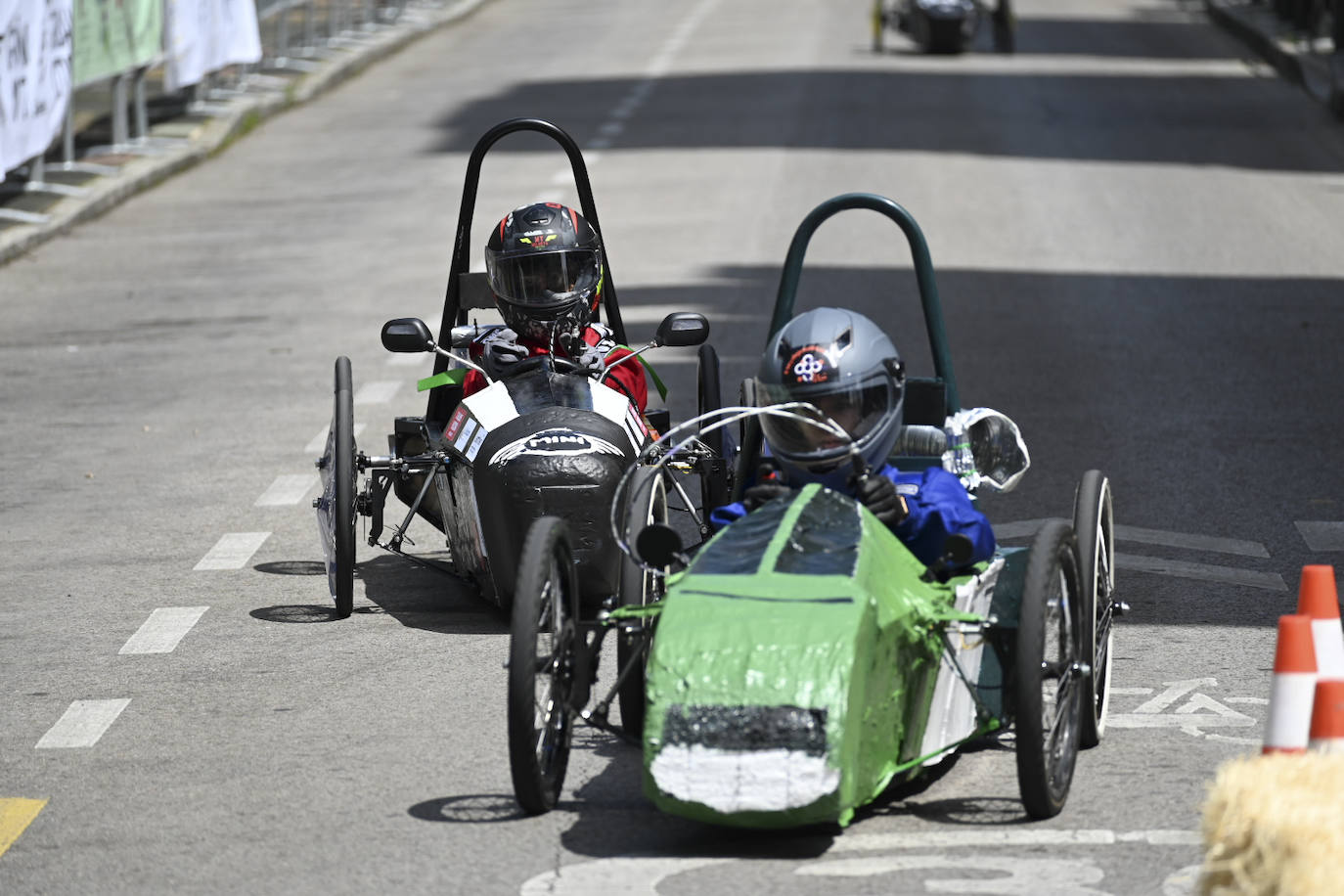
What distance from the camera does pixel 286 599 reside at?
8875 millimetres

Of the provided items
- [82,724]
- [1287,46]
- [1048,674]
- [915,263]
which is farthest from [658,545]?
[1287,46]

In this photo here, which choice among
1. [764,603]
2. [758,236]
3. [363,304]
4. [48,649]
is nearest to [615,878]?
[764,603]

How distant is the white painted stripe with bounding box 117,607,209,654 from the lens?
822 cm

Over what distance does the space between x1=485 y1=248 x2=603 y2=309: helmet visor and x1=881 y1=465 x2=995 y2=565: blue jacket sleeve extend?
2488mm

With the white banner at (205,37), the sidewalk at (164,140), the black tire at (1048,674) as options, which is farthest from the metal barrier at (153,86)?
the black tire at (1048,674)

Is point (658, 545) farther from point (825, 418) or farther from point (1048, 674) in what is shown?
point (1048, 674)

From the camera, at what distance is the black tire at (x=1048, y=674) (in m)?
5.82

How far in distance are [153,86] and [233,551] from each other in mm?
18935

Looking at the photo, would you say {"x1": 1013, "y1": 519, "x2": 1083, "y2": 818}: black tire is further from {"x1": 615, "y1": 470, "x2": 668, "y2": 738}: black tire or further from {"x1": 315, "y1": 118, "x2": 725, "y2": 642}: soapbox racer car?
{"x1": 315, "y1": 118, "x2": 725, "y2": 642}: soapbox racer car

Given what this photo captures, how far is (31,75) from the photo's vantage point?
19.0m

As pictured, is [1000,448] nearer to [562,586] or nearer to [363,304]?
[562,586]

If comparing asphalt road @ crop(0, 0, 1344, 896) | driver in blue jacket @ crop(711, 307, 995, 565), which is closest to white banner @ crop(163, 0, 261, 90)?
asphalt road @ crop(0, 0, 1344, 896)

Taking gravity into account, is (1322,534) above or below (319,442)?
above

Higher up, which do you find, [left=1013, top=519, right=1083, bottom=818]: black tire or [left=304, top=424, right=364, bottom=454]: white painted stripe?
[left=1013, top=519, right=1083, bottom=818]: black tire
